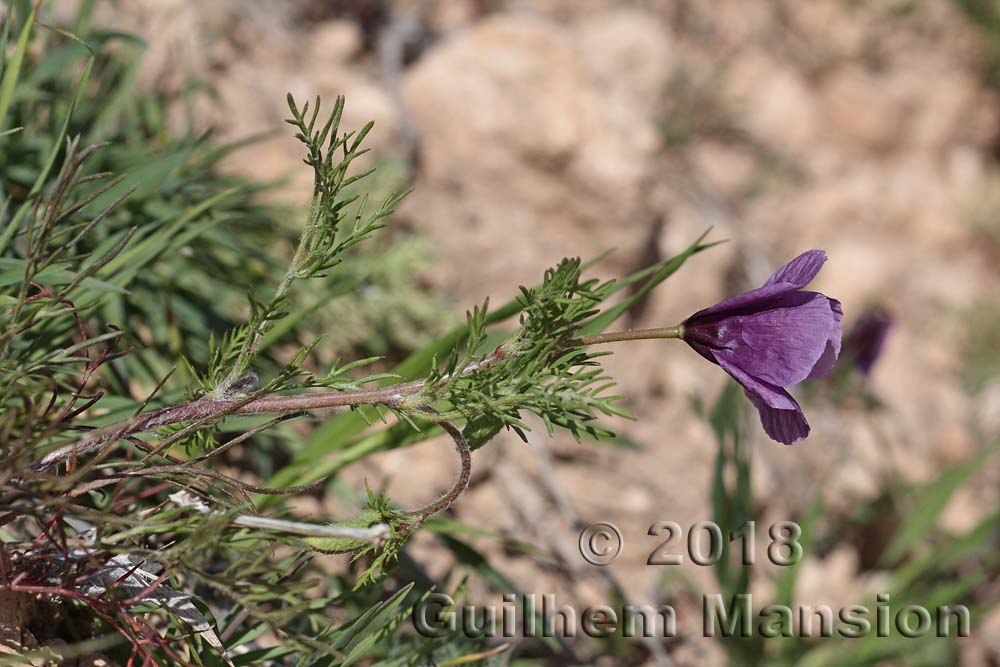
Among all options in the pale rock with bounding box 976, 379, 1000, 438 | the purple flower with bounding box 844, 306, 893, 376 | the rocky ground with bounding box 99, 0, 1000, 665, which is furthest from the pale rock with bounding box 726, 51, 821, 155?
the purple flower with bounding box 844, 306, 893, 376

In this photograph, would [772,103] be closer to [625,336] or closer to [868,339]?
[868,339]

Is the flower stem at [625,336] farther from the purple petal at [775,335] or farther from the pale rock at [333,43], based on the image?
the pale rock at [333,43]

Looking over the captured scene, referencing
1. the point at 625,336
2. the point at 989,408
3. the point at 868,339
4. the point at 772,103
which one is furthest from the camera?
the point at 772,103

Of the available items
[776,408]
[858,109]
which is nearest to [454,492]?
[776,408]

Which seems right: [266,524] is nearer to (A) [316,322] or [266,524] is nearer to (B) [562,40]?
(A) [316,322]

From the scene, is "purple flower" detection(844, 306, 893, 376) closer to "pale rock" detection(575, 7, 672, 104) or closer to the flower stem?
"pale rock" detection(575, 7, 672, 104)

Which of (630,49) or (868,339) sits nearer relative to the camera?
(868,339)

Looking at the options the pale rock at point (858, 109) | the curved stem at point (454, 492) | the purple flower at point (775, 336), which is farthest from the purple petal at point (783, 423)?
the pale rock at point (858, 109)
